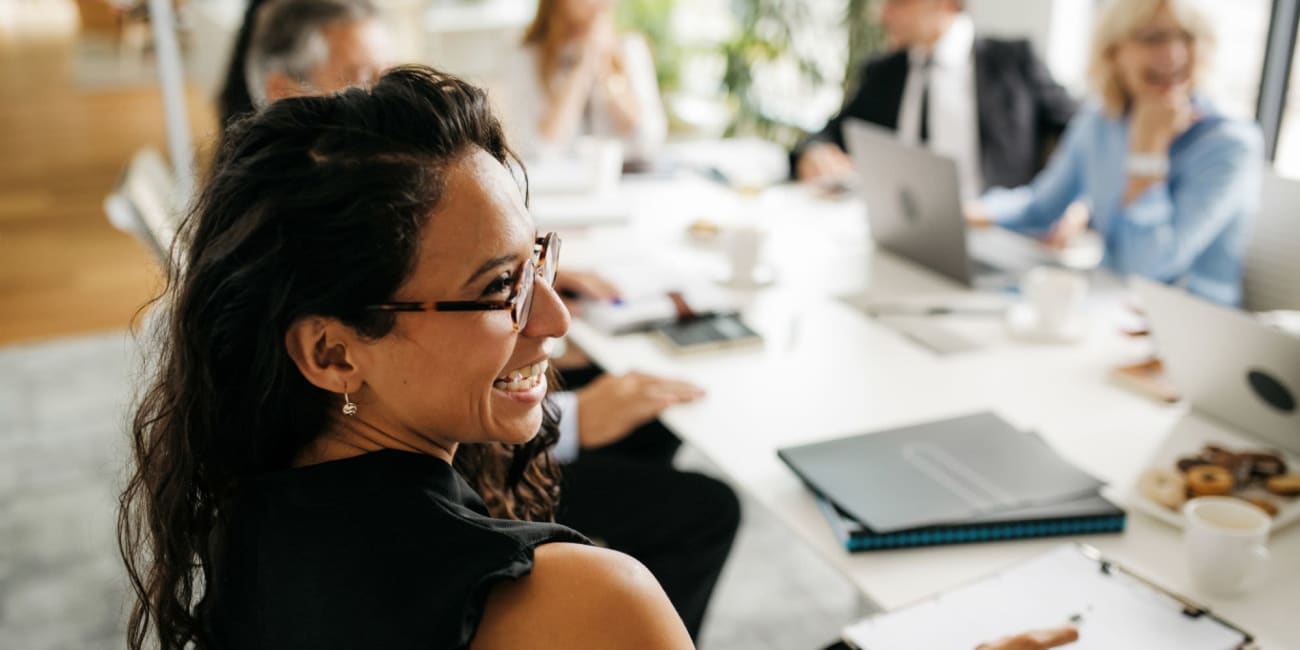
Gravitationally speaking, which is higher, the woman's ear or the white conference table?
the woman's ear

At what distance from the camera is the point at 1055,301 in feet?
6.36

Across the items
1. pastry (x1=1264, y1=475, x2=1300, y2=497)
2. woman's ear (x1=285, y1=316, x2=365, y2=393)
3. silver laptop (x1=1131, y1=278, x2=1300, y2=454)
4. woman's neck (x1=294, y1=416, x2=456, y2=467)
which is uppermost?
woman's ear (x1=285, y1=316, x2=365, y2=393)

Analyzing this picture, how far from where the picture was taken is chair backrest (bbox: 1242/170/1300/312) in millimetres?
2094

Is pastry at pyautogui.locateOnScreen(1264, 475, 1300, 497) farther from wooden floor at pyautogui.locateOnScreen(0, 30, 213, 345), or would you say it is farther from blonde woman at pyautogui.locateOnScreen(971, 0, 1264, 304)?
wooden floor at pyautogui.locateOnScreen(0, 30, 213, 345)

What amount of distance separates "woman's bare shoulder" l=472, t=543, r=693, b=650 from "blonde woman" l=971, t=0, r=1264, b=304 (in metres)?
1.89

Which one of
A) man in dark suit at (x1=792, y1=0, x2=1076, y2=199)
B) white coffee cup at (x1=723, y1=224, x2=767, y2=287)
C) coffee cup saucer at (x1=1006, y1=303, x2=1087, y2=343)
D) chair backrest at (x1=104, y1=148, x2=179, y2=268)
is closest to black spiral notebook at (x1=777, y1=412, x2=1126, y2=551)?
coffee cup saucer at (x1=1006, y1=303, x2=1087, y2=343)

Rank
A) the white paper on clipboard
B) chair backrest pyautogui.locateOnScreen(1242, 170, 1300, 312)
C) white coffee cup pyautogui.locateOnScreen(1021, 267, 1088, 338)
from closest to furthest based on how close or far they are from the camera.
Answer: the white paper on clipboard < white coffee cup pyautogui.locateOnScreen(1021, 267, 1088, 338) < chair backrest pyautogui.locateOnScreen(1242, 170, 1300, 312)

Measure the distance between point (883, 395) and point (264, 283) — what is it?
1.08m

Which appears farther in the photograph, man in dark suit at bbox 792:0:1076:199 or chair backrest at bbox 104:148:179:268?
man in dark suit at bbox 792:0:1076:199

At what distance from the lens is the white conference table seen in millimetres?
1256

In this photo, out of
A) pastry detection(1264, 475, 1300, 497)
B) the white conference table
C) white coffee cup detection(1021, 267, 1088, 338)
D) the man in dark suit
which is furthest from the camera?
the man in dark suit

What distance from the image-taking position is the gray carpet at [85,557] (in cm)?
237

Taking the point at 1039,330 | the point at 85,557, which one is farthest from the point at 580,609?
the point at 85,557

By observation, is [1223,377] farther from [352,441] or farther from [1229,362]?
[352,441]
